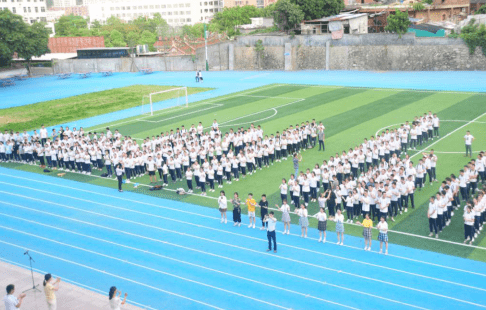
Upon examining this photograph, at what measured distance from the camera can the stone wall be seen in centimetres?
5275

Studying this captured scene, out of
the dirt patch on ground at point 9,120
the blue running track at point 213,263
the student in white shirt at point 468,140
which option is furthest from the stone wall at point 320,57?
the blue running track at point 213,263

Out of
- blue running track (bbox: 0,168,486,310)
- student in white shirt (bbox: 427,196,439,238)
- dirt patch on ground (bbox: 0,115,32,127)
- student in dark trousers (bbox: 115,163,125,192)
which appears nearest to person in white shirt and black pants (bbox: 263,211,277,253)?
blue running track (bbox: 0,168,486,310)

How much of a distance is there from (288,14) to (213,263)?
51671mm

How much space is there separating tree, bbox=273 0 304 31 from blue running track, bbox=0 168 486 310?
151 feet

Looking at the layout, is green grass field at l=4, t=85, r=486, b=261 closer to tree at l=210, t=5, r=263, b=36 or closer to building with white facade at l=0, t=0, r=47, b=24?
tree at l=210, t=5, r=263, b=36

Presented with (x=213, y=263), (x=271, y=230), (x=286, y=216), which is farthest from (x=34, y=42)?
(x=271, y=230)

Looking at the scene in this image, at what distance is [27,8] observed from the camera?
14025cm

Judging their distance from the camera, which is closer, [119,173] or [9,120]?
[119,173]

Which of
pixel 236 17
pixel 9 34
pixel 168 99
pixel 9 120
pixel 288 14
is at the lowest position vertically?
pixel 9 120

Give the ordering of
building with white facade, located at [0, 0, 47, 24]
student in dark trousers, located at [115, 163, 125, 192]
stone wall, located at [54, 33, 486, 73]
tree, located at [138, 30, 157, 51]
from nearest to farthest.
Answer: student in dark trousers, located at [115, 163, 125, 192]
stone wall, located at [54, 33, 486, 73]
tree, located at [138, 30, 157, 51]
building with white facade, located at [0, 0, 47, 24]

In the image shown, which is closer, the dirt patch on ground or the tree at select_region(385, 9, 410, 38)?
the dirt patch on ground

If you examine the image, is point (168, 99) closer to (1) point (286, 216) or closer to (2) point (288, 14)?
(2) point (288, 14)

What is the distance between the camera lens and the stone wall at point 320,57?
52750mm

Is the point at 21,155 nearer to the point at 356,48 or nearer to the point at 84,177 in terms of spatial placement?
the point at 84,177
